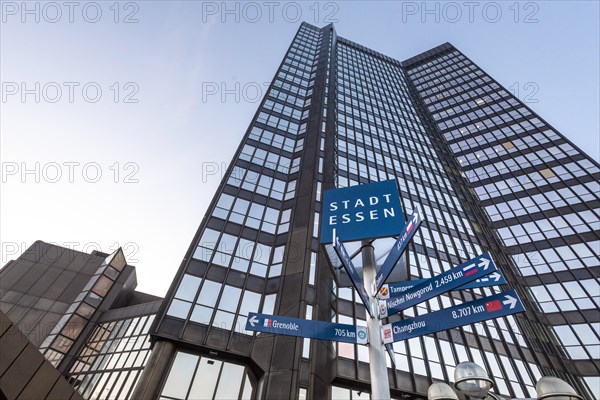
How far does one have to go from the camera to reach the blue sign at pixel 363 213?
6.27 meters

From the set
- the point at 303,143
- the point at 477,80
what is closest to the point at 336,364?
the point at 303,143

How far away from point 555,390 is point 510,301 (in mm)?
1135

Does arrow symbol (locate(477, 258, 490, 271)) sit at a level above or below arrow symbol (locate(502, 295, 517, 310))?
above

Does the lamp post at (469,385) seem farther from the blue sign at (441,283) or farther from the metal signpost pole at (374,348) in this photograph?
the blue sign at (441,283)

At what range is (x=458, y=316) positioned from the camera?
535 centimetres

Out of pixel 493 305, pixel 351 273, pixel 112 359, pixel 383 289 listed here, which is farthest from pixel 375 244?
pixel 112 359

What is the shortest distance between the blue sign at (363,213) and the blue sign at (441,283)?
998mm

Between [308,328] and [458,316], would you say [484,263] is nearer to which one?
[458,316]

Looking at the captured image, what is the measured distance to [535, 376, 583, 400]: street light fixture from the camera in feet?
14.6

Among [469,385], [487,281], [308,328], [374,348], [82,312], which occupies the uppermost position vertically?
[82,312]

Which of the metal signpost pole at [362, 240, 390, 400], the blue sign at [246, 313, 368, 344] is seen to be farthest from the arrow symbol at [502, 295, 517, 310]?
the blue sign at [246, 313, 368, 344]

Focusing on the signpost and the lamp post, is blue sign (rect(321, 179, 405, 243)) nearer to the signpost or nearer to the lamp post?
the signpost

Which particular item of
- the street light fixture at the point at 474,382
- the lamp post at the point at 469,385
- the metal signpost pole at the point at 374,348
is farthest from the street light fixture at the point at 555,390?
the metal signpost pole at the point at 374,348

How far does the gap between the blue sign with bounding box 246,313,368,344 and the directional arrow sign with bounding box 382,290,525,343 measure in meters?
0.45
